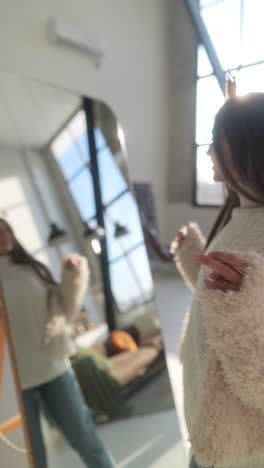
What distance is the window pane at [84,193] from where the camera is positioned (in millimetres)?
808

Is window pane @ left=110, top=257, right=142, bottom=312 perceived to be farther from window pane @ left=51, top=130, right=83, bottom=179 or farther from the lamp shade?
window pane @ left=51, top=130, right=83, bottom=179

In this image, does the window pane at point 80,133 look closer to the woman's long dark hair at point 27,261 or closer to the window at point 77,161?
the window at point 77,161

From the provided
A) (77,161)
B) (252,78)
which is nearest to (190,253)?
(77,161)

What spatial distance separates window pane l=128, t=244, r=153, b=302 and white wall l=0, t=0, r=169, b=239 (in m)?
0.65

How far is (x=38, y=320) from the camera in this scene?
25.2 inches

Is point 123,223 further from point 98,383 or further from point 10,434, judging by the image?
point 10,434

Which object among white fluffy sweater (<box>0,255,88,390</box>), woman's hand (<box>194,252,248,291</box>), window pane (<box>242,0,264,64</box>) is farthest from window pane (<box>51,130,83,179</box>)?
window pane (<box>242,0,264,64</box>)

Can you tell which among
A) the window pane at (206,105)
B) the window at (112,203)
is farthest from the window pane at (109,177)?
the window pane at (206,105)

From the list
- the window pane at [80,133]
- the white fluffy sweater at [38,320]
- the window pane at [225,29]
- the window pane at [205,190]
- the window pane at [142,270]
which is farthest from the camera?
the window pane at [205,190]

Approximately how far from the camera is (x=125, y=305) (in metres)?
0.88

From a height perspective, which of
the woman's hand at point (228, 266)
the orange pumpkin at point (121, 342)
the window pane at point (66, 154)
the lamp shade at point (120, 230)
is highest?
the window pane at point (66, 154)

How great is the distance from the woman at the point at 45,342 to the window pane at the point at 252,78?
0.70 metres

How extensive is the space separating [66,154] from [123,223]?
0.78 ft

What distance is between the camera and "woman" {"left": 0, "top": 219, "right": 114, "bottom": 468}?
61 centimetres
